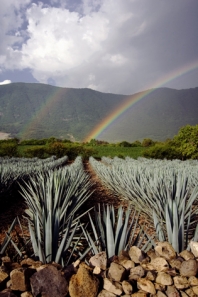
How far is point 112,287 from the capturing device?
1.21 m

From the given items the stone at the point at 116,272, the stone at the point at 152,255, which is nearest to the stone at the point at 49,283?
the stone at the point at 116,272

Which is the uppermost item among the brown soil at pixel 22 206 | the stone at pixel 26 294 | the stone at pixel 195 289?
the stone at pixel 26 294

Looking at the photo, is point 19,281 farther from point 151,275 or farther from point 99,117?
point 99,117

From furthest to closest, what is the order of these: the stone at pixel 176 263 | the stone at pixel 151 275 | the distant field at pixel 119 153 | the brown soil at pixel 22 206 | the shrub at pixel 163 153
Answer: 1. the distant field at pixel 119 153
2. the shrub at pixel 163 153
3. the brown soil at pixel 22 206
4. the stone at pixel 176 263
5. the stone at pixel 151 275

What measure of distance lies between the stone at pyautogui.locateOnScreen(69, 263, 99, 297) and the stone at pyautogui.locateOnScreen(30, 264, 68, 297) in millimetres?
43

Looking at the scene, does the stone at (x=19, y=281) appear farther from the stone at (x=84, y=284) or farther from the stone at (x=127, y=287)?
the stone at (x=127, y=287)

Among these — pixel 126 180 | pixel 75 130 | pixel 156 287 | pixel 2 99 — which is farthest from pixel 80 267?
pixel 2 99

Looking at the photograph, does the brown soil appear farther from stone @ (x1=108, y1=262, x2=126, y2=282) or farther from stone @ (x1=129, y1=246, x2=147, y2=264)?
stone @ (x1=108, y1=262, x2=126, y2=282)

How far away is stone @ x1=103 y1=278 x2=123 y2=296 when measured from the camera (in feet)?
3.95

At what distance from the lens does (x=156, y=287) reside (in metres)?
A: 1.25

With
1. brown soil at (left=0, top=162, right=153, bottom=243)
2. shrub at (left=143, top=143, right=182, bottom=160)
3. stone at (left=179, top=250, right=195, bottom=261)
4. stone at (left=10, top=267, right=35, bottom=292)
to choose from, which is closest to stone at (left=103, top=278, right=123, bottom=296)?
stone at (left=10, top=267, right=35, bottom=292)

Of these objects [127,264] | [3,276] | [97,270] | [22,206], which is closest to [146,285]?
[127,264]

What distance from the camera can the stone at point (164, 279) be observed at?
1257 millimetres

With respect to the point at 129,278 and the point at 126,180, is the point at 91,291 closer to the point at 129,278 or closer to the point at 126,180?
the point at 129,278
